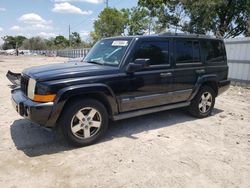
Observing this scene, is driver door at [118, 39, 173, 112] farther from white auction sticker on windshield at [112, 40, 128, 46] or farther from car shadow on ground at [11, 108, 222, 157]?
car shadow on ground at [11, 108, 222, 157]

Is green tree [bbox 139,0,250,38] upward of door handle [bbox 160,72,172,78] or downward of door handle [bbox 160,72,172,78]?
upward

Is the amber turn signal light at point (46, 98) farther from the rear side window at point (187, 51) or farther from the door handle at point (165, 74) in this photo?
the rear side window at point (187, 51)

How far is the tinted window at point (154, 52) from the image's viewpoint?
16.7ft

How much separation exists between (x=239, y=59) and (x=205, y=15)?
13.9 metres

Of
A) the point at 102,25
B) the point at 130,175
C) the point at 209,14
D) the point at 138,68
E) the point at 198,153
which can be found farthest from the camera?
the point at 102,25

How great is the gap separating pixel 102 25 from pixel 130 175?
42.6 meters

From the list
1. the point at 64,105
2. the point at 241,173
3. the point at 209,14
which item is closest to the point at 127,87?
the point at 64,105

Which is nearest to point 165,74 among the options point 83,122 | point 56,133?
point 83,122

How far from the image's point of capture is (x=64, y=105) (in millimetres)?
4328

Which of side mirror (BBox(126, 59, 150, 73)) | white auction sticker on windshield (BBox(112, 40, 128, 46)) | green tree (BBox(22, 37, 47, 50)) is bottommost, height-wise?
side mirror (BBox(126, 59, 150, 73))

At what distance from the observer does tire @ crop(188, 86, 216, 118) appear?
20.5ft

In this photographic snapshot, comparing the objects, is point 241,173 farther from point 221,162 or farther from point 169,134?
point 169,134

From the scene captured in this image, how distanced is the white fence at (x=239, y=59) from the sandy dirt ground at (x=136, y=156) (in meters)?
5.35

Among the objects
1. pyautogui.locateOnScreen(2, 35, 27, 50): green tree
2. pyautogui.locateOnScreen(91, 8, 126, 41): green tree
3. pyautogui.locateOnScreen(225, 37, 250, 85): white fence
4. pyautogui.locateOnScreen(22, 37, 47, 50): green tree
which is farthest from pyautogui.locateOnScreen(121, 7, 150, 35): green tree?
pyautogui.locateOnScreen(2, 35, 27, 50): green tree
